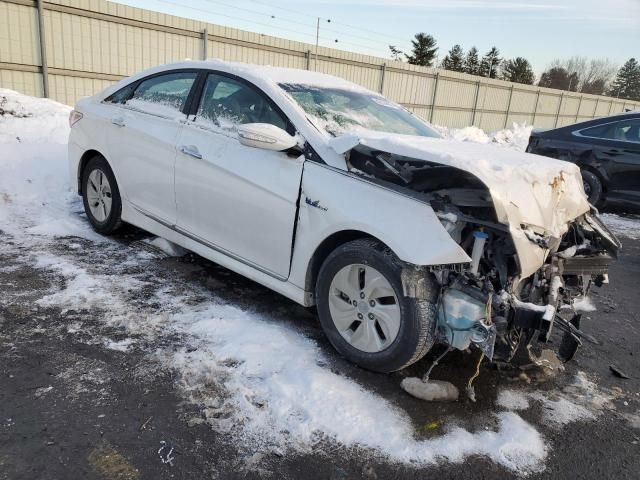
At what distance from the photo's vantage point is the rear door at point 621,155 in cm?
802

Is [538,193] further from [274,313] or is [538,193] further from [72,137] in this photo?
[72,137]

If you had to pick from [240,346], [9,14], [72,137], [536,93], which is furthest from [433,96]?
[240,346]

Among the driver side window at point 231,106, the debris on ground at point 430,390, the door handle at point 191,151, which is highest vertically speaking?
the driver side window at point 231,106

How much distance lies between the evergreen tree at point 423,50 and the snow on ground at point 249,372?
174ft

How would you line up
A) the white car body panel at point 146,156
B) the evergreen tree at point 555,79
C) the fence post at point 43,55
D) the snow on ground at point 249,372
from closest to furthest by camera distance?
1. the snow on ground at point 249,372
2. the white car body panel at point 146,156
3. the fence post at point 43,55
4. the evergreen tree at point 555,79

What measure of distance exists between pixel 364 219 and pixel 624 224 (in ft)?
23.7

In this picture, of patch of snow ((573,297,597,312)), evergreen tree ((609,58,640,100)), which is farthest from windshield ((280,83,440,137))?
evergreen tree ((609,58,640,100))

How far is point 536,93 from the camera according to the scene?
2598 cm

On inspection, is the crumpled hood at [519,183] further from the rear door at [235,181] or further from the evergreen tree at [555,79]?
the evergreen tree at [555,79]

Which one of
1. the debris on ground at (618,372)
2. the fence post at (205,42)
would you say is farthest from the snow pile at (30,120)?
the debris on ground at (618,372)

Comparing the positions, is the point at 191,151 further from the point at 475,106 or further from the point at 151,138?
the point at 475,106

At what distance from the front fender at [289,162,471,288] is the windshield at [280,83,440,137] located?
481 mm

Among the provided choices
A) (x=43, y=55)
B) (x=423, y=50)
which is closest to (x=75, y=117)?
(x=43, y=55)

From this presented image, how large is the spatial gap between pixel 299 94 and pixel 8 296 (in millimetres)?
2545
